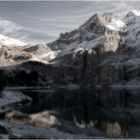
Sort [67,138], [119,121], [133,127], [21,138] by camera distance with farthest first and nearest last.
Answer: [119,121] < [133,127] < [67,138] < [21,138]

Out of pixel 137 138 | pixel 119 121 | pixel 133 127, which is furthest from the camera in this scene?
pixel 119 121

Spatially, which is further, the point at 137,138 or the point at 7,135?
the point at 137,138

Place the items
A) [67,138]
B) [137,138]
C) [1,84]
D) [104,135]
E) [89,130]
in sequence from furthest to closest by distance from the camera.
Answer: [1,84], [89,130], [104,135], [137,138], [67,138]

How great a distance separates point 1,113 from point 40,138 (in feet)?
152

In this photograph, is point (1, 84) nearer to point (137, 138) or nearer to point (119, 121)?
point (119, 121)

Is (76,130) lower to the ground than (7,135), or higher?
lower

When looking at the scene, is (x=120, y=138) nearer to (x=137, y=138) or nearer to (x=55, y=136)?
(x=137, y=138)

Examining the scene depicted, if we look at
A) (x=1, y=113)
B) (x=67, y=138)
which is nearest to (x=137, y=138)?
(x=67, y=138)

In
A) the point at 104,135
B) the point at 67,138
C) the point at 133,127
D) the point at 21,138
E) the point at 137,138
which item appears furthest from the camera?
the point at 133,127

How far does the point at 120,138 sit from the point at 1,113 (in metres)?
41.6

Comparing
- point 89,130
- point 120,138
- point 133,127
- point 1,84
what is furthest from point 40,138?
point 1,84

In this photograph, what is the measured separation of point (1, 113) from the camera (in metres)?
96.8

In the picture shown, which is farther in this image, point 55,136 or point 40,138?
point 55,136

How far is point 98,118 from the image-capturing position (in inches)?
3905
